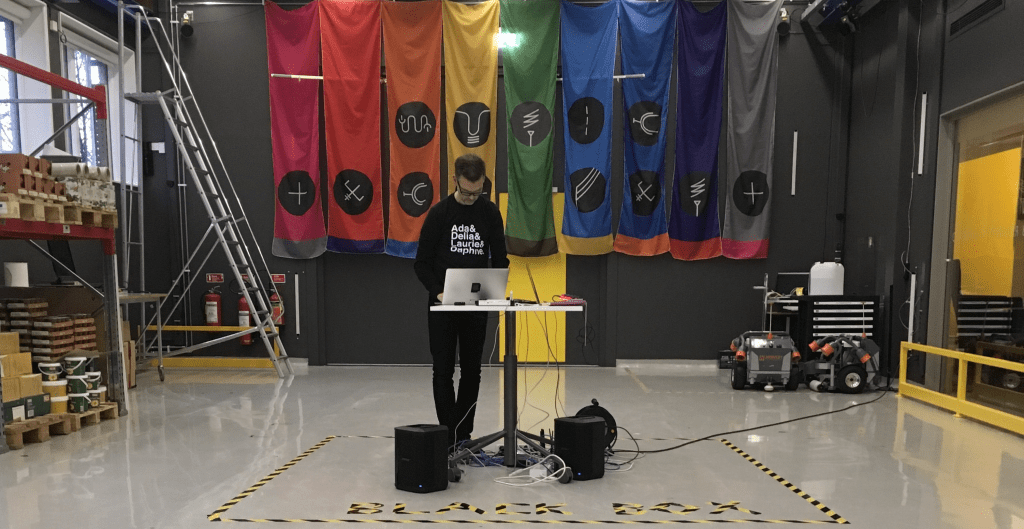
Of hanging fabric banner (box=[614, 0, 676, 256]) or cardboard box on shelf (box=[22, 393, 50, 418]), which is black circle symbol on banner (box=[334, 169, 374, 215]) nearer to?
hanging fabric banner (box=[614, 0, 676, 256])

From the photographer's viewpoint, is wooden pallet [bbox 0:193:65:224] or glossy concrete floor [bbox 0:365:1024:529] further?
wooden pallet [bbox 0:193:65:224]

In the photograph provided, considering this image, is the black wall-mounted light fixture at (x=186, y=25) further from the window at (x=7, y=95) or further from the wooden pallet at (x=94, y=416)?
the wooden pallet at (x=94, y=416)

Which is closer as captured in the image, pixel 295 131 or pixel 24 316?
pixel 24 316

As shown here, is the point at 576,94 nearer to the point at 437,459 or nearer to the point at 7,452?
the point at 437,459

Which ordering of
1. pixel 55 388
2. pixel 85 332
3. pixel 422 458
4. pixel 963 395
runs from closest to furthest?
pixel 422 458, pixel 55 388, pixel 85 332, pixel 963 395

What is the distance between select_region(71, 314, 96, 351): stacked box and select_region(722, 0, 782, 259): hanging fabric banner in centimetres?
653

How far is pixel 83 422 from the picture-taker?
14.9 ft

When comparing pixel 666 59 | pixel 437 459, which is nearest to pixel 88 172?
pixel 437 459

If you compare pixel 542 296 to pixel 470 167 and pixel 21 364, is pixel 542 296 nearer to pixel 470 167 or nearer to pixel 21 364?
pixel 470 167

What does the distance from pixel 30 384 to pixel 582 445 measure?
148 inches

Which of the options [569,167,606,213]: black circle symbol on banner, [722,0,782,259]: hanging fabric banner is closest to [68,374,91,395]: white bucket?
[569,167,606,213]: black circle symbol on banner

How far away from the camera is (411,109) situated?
23.6 feet

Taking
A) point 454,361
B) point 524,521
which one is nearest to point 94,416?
point 454,361

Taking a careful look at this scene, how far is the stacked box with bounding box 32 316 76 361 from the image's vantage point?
4465 mm
